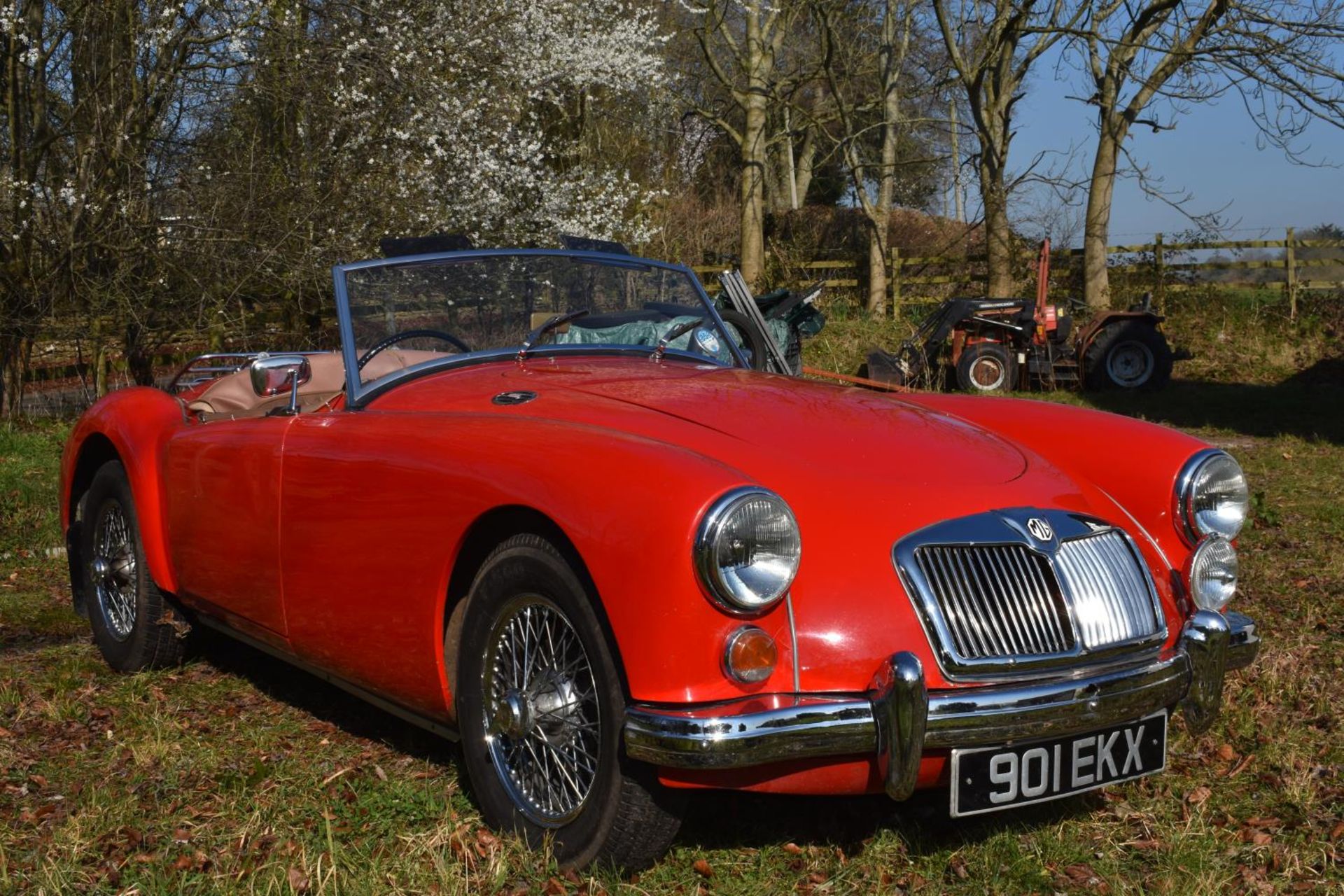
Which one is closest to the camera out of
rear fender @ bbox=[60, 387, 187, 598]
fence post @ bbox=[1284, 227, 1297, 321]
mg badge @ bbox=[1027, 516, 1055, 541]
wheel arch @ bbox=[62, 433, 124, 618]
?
mg badge @ bbox=[1027, 516, 1055, 541]

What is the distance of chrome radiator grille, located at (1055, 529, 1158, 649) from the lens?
9.21 ft

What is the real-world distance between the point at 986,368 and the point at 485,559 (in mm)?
12878

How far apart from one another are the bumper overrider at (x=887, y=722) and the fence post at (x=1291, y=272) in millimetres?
17734

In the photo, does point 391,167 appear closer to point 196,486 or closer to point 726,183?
point 196,486

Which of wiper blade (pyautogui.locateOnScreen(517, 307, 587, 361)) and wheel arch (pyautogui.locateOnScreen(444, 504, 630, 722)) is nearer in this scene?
wheel arch (pyautogui.locateOnScreen(444, 504, 630, 722))

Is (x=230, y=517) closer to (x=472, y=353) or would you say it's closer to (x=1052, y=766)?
(x=472, y=353)

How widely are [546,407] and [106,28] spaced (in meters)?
10.1

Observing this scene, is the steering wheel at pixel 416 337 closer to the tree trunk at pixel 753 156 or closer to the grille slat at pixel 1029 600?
the grille slat at pixel 1029 600

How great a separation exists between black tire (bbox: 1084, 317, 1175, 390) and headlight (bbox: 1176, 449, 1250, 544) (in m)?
12.3

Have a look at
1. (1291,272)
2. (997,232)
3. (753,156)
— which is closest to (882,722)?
(997,232)

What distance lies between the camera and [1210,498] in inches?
133

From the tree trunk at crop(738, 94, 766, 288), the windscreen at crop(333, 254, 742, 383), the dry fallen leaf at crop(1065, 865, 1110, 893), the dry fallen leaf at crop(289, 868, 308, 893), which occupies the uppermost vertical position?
the tree trunk at crop(738, 94, 766, 288)

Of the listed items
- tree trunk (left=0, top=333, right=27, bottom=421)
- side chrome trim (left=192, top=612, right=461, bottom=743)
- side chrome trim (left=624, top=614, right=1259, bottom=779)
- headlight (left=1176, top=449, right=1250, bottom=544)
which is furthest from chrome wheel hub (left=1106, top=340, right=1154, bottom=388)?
side chrome trim (left=624, top=614, right=1259, bottom=779)

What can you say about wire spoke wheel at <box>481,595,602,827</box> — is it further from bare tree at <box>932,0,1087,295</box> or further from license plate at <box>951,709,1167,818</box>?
bare tree at <box>932,0,1087,295</box>
